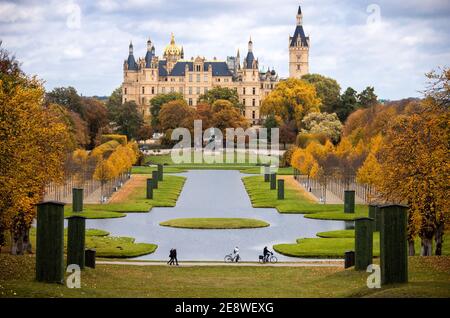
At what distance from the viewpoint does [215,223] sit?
50688mm

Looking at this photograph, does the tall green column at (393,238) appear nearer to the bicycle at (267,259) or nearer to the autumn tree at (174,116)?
the bicycle at (267,259)

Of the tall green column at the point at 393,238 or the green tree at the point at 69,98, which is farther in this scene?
the green tree at the point at 69,98

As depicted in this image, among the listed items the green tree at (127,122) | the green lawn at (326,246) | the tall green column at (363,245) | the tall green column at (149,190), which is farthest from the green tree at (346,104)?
the tall green column at (363,245)

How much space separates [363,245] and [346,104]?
3743 inches

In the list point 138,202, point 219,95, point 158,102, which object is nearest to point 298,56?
point 219,95

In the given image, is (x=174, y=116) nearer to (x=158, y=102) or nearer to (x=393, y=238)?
(x=158, y=102)

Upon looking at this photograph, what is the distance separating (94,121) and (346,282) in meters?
92.1

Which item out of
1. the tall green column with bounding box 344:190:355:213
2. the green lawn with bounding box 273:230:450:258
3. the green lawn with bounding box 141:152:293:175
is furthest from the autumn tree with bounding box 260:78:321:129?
the green lawn with bounding box 273:230:450:258

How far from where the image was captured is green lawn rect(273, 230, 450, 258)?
130 ft

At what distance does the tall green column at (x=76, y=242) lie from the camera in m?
32.0

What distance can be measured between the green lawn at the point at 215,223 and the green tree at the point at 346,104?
7475 cm

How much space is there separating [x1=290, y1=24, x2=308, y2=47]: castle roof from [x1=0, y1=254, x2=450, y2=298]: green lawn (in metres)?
159

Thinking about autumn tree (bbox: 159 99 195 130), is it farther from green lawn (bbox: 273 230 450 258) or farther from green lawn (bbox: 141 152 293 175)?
green lawn (bbox: 273 230 450 258)
